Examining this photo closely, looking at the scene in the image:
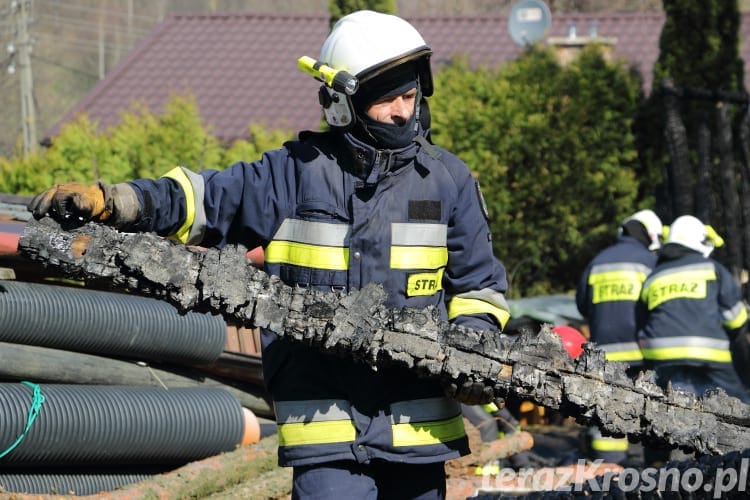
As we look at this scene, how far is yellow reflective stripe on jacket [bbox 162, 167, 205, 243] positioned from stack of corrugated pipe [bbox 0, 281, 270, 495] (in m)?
1.99

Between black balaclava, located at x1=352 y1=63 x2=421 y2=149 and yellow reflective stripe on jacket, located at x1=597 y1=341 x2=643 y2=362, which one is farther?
yellow reflective stripe on jacket, located at x1=597 y1=341 x2=643 y2=362

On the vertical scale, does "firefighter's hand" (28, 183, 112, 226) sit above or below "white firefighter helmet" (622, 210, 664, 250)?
above

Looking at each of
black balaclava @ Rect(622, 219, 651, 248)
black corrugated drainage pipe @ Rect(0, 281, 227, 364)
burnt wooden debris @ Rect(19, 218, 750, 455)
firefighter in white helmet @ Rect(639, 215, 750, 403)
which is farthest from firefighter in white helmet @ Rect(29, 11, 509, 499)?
black balaclava @ Rect(622, 219, 651, 248)

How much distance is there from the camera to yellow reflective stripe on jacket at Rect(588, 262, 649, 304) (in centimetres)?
868

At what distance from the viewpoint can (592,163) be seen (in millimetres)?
13586

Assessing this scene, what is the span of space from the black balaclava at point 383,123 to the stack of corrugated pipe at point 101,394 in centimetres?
236

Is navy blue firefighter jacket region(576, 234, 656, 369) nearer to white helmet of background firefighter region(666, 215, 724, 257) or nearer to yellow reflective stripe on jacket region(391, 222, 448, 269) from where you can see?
white helmet of background firefighter region(666, 215, 724, 257)

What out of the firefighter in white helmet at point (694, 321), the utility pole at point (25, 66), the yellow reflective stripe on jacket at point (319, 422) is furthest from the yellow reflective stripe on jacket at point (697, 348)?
the utility pole at point (25, 66)

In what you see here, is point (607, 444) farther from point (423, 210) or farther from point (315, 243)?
point (315, 243)

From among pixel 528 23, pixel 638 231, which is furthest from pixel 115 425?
pixel 528 23

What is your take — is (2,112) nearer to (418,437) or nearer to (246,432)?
(246,432)

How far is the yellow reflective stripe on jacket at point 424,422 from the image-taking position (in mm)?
3547

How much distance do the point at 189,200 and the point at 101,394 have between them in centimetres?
235

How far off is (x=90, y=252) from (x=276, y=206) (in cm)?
60
